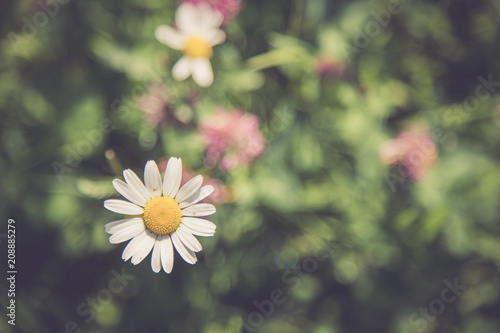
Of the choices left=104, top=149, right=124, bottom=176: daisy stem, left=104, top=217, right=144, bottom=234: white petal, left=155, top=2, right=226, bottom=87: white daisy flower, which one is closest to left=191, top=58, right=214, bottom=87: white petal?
left=155, top=2, right=226, bottom=87: white daisy flower

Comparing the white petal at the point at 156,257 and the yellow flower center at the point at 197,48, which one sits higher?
the yellow flower center at the point at 197,48

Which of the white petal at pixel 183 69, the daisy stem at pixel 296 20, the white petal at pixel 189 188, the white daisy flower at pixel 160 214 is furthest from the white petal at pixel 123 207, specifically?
the daisy stem at pixel 296 20

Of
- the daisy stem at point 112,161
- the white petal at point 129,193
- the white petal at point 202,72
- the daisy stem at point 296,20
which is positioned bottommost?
the white petal at point 129,193

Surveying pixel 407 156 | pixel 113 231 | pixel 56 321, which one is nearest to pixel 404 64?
pixel 407 156

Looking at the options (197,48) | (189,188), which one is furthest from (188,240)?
(197,48)

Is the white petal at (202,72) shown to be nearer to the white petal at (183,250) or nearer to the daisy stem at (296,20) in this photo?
the daisy stem at (296,20)

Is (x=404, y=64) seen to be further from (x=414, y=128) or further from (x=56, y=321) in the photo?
(x=56, y=321)
